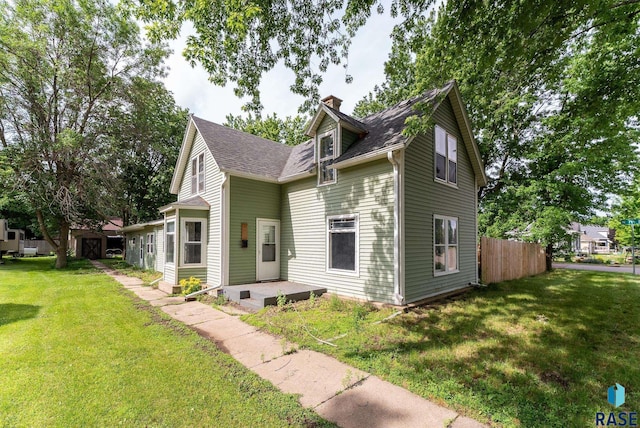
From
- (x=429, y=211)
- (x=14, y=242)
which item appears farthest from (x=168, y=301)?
(x=14, y=242)

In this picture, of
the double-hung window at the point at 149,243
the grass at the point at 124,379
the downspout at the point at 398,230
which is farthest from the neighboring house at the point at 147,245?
the downspout at the point at 398,230

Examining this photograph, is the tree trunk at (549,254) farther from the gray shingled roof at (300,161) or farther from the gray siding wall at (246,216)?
the gray siding wall at (246,216)

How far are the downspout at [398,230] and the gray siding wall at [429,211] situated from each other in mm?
331

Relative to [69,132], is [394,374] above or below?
below

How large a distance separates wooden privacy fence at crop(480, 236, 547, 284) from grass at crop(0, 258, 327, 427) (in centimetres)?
1064

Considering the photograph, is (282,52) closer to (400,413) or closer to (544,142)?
(400,413)

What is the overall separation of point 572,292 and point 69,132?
24.0 metres

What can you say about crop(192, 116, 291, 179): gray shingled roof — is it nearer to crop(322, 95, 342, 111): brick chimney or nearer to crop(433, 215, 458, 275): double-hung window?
crop(322, 95, 342, 111): brick chimney

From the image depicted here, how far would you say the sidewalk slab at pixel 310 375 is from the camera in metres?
3.56

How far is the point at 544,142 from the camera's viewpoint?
14.3 m

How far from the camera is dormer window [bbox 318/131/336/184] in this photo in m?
8.95

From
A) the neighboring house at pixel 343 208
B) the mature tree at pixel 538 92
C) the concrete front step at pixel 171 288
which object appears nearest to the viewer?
the mature tree at pixel 538 92

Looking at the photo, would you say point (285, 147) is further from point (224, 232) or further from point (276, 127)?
point (276, 127)

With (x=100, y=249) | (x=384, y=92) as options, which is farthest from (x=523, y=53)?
(x=100, y=249)
